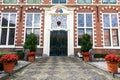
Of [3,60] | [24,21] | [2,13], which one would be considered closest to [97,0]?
[24,21]

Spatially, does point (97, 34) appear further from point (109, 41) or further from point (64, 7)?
point (64, 7)

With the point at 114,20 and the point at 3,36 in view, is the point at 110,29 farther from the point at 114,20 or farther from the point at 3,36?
the point at 3,36

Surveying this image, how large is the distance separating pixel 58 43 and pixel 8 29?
6.57 meters

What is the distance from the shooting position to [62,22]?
2133 centimetres

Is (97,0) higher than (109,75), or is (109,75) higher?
(97,0)

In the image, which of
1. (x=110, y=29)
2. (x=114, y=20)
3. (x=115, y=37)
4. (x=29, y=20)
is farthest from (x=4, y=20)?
(x=115, y=37)

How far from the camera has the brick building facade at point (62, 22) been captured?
68.0 ft

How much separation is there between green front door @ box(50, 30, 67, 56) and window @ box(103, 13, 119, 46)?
5.16 metres

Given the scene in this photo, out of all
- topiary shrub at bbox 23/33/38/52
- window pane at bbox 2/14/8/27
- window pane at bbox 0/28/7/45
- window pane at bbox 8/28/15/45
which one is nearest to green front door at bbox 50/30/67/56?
window pane at bbox 8/28/15/45

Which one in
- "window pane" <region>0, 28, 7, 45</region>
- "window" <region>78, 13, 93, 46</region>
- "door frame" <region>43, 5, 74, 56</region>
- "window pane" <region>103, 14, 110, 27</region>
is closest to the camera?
"door frame" <region>43, 5, 74, 56</region>

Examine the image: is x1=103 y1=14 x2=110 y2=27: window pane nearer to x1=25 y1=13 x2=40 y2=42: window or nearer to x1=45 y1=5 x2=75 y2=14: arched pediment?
x1=45 y1=5 x2=75 y2=14: arched pediment

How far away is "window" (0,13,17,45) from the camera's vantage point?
2081 centimetres

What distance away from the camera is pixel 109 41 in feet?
68.5

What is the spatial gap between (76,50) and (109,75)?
12.0 meters
